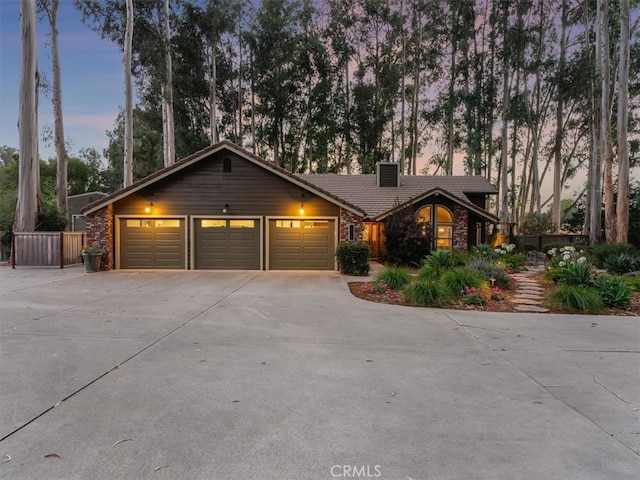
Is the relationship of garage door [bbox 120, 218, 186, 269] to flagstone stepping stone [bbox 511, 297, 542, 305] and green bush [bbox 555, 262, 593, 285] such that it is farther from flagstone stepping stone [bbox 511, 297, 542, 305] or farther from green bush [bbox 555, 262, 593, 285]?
green bush [bbox 555, 262, 593, 285]

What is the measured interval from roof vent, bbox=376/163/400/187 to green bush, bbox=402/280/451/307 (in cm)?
1445

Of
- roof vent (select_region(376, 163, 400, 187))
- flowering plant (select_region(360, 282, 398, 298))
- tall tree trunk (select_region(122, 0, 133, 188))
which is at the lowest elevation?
flowering plant (select_region(360, 282, 398, 298))

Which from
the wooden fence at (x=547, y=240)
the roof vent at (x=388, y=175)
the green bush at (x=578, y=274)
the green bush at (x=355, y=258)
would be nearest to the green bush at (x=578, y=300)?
the green bush at (x=578, y=274)

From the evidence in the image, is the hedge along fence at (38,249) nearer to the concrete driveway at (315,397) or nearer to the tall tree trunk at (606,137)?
the concrete driveway at (315,397)

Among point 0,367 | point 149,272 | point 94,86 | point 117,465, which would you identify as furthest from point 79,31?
point 117,465

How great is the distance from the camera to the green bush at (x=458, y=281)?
8155 mm

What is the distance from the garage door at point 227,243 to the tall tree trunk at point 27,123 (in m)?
7.56

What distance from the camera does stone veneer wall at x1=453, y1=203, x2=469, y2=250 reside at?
57.9 feet

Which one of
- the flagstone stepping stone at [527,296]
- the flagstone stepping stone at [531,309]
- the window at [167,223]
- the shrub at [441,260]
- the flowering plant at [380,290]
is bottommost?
the flagstone stepping stone at [531,309]

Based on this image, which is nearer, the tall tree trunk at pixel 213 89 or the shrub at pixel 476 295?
the shrub at pixel 476 295

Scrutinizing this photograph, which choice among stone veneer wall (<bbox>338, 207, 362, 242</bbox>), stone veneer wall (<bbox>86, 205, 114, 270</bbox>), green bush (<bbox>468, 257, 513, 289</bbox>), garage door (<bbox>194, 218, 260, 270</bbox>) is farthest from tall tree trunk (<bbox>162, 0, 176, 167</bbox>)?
green bush (<bbox>468, 257, 513, 289</bbox>)

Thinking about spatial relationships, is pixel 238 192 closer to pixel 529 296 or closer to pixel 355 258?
pixel 355 258

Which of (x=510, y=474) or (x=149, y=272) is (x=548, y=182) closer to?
(x=149, y=272)

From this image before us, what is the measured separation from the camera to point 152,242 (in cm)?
1475
